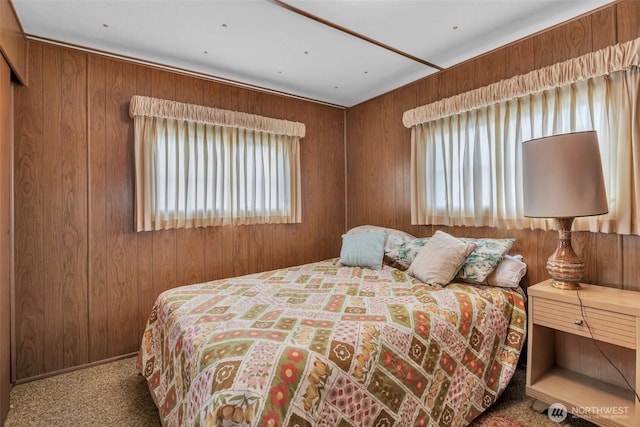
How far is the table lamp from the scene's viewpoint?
177cm

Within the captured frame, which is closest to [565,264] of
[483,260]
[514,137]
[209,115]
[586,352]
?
[483,260]

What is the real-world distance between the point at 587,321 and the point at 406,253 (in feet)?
4.25

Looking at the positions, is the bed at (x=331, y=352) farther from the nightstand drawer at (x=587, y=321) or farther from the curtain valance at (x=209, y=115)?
the curtain valance at (x=209, y=115)

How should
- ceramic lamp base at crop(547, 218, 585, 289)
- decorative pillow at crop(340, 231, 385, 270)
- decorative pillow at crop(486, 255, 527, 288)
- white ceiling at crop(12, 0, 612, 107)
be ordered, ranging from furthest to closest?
decorative pillow at crop(340, 231, 385, 270) → decorative pillow at crop(486, 255, 527, 288) → white ceiling at crop(12, 0, 612, 107) → ceramic lamp base at crop(547, 218, 585, 289)

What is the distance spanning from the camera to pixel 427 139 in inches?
120

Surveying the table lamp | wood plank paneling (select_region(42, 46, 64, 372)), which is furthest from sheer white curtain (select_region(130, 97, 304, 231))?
the table lamp

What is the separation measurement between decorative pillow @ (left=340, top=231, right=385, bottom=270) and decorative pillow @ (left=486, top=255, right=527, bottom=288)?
0.92 meters

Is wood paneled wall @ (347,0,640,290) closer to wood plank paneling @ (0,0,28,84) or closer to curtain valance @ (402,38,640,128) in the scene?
curtain valance @ (402,38,640,128)

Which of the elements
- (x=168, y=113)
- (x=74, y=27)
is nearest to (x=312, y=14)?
(x=168, y=113)

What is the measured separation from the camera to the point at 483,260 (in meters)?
2.28

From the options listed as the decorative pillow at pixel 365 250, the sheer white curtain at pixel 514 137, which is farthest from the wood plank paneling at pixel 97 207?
the sheer white curtain at pixel 514 137

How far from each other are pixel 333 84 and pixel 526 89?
5.87 feet

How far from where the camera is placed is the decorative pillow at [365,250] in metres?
2.87

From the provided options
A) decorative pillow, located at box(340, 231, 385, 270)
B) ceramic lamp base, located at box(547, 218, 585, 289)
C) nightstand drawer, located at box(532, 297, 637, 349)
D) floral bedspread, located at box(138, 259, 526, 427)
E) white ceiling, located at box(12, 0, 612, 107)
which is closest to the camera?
floral bedspread, located at box(138, 259, 526, 427)
